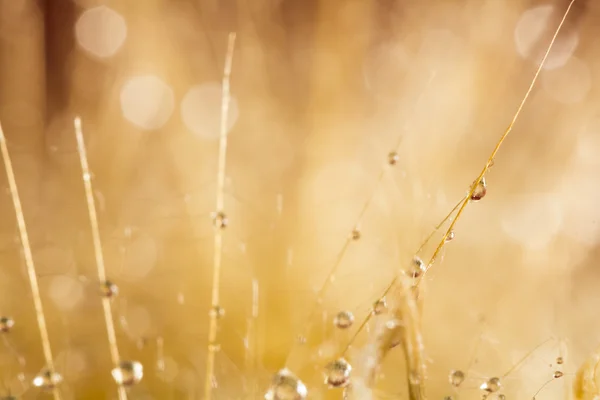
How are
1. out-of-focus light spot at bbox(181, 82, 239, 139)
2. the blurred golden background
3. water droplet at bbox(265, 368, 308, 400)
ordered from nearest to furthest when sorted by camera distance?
water droplet at bbox(265, 368, 308, 400)
the blurred golden background
out-of-focus light spot at bbox(181, 82, 239, 139)

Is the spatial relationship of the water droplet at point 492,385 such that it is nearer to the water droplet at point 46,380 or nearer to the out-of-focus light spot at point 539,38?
the water droplet at point 46,380

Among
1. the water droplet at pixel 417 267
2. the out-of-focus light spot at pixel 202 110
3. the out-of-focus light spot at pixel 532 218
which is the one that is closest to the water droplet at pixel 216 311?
the water droplet at pixel 417 267

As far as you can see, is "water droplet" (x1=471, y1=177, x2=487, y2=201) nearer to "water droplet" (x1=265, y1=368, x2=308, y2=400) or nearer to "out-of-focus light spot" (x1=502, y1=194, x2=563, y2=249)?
"water droplet" (x1=265, y1=368, x2=308, y2=400)

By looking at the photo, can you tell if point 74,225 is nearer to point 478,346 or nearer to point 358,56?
point 358,56

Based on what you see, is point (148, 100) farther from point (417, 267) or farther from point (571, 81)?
point (417, 267)

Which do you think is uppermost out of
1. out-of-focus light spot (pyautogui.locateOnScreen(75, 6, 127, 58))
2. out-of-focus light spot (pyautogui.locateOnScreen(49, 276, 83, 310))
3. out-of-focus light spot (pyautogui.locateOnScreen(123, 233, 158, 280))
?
out-of-focus light spot (pyautogui.locateOnScreen(75, 6, 127, 58))

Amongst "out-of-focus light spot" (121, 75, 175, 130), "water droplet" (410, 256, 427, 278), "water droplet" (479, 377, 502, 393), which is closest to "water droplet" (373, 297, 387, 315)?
"water droplet" (410, 256, 427, 278)

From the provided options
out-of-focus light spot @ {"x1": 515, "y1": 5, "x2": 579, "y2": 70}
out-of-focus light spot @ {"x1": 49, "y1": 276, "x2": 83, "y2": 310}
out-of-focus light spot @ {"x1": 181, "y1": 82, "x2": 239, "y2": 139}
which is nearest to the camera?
out-of-focus light spot @ {"x1": 49, "y1": 276, "x2": 83, "y2": 310}
